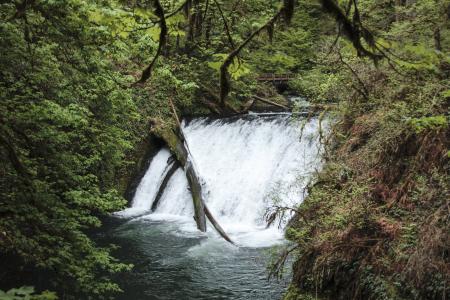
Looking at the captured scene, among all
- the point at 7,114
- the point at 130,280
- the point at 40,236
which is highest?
the point at 7,114

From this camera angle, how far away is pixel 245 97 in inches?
744

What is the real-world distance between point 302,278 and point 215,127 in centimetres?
1056

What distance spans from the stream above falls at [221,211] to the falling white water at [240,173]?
0.03 metres

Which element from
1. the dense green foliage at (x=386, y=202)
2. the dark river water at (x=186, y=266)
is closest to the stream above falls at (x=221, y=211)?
the dark river water at (x=186, y=266)

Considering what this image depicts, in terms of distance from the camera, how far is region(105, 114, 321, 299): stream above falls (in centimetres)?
916

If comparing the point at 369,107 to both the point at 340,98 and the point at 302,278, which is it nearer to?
the point at 340,98

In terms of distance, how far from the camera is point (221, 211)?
45.2ft

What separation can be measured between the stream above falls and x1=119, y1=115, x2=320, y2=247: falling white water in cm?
3

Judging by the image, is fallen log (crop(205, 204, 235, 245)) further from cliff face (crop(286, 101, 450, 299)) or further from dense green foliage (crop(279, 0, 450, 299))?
dense green foliage (crop(279, 0, 450, 299))

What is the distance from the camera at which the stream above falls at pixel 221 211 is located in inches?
361

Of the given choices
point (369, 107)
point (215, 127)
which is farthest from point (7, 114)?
point (215, 127)

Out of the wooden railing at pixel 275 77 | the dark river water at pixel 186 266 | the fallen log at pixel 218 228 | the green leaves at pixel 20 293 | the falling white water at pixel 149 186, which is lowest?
the dark river water at pixel 186 266

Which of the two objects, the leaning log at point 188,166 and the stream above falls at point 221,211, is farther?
the leaning log at point 188,166

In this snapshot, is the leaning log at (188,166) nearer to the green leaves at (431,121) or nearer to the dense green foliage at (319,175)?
the dense green foliage at (319,175)
